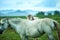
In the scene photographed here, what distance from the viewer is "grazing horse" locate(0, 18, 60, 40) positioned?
2.46 metres

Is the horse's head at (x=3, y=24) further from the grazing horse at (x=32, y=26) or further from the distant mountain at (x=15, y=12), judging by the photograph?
the distant mountain at (x=15, y=12)

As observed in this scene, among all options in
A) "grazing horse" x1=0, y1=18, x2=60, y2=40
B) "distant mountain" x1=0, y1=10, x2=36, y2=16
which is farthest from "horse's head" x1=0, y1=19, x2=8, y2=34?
"distant mountain" x1=0, y1=10, x2=36, y2=16

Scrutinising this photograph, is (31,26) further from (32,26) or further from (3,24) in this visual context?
(3,24)

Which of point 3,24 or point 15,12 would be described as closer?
point 3,24

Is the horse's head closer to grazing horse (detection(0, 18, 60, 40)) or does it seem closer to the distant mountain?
grazing horse (detection(0, 18, 60, 40))

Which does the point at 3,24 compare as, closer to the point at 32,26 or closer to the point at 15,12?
the point at 15,12

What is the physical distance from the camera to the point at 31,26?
8.30 ft

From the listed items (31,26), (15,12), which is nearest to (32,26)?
(31,26)

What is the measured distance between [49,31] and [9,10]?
689mm

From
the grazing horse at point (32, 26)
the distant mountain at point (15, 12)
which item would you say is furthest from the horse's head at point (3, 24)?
the distant mountain at point (15, 12)

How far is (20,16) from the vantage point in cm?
265

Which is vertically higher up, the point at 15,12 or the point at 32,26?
the point at 15,12

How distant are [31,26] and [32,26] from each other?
2 cm

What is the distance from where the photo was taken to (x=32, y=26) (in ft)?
8.28
